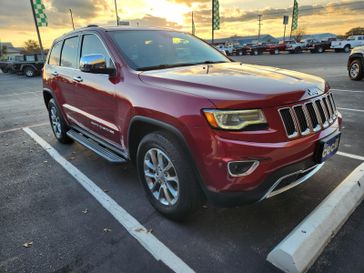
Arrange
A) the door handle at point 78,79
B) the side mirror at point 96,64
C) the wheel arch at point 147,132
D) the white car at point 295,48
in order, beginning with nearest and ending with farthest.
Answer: the wheel arch at point 147,132, the side mirror at point 96,64, the door handle at point 78,79, the white car at point 295,48

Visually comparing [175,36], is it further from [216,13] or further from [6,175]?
[216,13]

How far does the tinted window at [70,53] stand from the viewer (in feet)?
14.2

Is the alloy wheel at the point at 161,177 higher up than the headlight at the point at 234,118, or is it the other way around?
the headlight at the point at 234,118

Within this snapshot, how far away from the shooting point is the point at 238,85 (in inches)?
94.7

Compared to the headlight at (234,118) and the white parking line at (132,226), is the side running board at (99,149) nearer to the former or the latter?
the white parking line at (132,226)

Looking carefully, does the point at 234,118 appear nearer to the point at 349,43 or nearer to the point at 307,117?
the point at 307,117

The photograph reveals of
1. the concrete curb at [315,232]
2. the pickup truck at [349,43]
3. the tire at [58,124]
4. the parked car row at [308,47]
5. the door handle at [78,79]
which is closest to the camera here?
the concrete curb at [315,232]

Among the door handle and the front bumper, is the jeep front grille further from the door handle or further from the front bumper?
the door handle

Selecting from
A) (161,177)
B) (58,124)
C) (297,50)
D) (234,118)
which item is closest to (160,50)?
(161,177)

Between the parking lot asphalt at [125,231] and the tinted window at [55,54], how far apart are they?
1.94m

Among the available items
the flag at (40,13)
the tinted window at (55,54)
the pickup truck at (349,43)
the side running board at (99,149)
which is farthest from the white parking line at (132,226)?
the pickup truck at (349,43)

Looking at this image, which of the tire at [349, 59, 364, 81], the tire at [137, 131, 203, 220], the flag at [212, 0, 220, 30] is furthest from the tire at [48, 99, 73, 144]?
the flag at [212, 0, 220, 30]

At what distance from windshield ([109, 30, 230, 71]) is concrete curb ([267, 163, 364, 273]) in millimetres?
2072

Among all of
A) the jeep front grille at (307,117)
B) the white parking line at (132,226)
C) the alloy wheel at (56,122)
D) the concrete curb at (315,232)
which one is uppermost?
the jeep front grille at (307,117)
